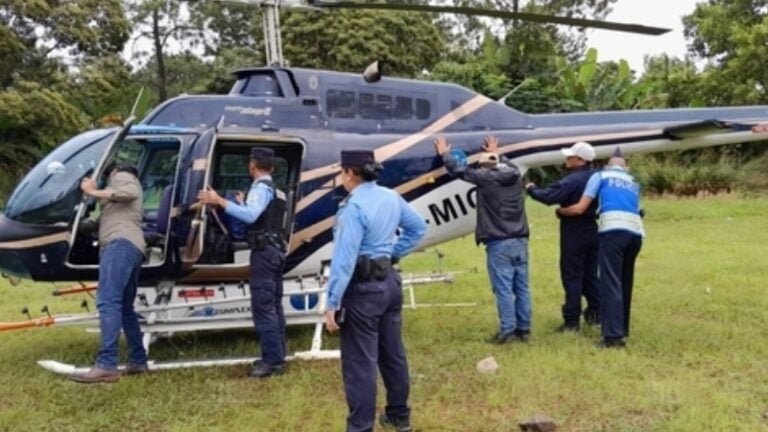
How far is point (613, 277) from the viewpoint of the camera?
262 inches

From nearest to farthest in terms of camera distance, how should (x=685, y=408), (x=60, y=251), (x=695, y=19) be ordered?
(x=685, y=408) < (x=60, y=251) < (x=695, y=19)

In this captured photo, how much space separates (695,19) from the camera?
94.4 ft

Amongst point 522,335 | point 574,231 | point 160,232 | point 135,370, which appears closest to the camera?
point 135,370

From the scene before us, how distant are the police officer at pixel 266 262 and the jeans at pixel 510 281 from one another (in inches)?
78.9

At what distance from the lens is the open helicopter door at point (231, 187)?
6.43 meters

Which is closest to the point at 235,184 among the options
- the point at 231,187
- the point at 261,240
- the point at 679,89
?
the point at 231,187

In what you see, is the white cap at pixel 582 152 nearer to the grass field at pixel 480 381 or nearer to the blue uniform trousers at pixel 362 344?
the grass field at pixel 480 381

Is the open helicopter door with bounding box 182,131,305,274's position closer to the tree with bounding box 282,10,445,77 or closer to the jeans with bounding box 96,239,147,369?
the jeans with bounding box 96,239,147,369

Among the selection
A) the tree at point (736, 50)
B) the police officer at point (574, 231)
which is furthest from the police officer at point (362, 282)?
the tree at point (736, 50)

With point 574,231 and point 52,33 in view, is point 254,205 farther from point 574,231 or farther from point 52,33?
point 52,33

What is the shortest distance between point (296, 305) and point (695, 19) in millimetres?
25839

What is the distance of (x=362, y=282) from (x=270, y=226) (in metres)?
1.90

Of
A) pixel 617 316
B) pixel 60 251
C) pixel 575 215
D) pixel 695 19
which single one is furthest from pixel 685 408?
pixel 695 19

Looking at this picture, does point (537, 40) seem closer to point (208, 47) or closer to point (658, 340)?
point (208, 47)
